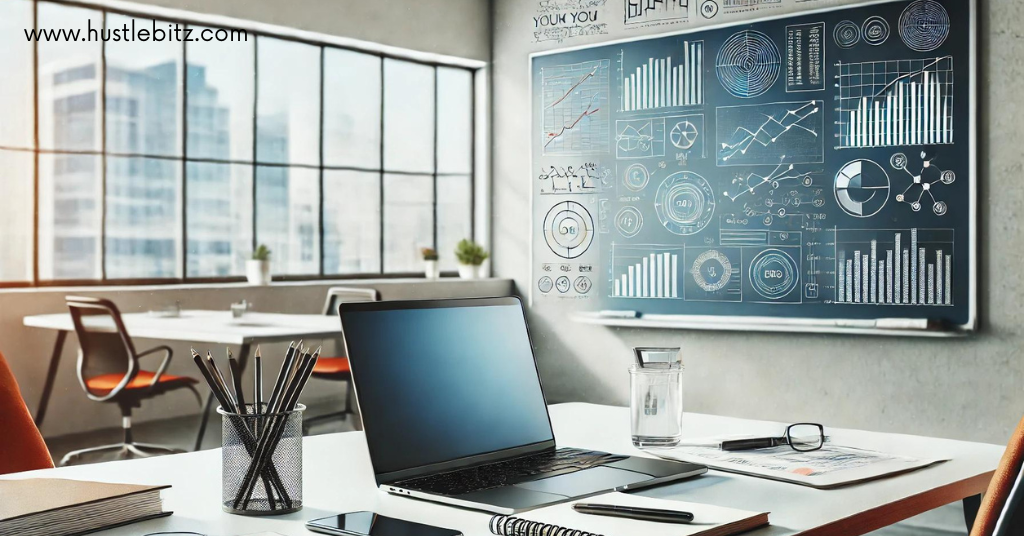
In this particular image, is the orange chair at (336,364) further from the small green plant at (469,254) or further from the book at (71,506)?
the book at (71,506)

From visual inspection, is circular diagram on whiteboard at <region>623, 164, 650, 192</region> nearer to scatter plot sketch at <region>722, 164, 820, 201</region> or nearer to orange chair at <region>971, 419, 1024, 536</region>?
scatter plot sketch at <region>722, 164, 820, 201</region>

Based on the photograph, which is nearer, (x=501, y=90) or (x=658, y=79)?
(x=658, y=79)

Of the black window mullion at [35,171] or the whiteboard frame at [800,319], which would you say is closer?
the whiteboard frame at [800,319]

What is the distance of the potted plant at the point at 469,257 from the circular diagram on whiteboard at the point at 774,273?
203cm

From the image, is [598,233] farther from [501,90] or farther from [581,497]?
[581,497]

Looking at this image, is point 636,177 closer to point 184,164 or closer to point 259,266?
point 259,266

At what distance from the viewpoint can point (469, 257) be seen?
6465 millimetres

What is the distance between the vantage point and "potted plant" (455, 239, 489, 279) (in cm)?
647

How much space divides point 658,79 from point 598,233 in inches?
36.8

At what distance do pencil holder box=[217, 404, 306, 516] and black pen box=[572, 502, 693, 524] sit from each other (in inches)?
13.3

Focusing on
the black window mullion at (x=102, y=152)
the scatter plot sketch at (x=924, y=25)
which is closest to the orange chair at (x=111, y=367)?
the black window mullion at (x=102, y=152)

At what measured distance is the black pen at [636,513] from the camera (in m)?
1.06

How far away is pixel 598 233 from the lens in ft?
18.7

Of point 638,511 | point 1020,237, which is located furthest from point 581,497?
point 1020,237
